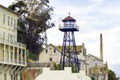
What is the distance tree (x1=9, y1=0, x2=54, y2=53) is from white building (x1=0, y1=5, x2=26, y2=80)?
45.9ft

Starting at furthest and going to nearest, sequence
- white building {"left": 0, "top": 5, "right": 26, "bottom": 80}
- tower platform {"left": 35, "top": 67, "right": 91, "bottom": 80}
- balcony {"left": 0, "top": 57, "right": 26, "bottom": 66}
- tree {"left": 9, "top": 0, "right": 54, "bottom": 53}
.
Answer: tree {"left": 9, "top": 0, "right": 54, "bottom": 53} < white building {"left": 0, "top": 5, "right": 26, "bottom": 80} < balcony {"left": 0, "top": 57, "right": 26, "bottom": 66} < tower platform {"left": 35, "top": 67, "right": 91, "bottom": 80}

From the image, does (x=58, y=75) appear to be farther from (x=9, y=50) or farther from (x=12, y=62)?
(x=9, y=50)

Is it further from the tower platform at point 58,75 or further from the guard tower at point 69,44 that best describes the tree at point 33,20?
the tower platform at point 58,75

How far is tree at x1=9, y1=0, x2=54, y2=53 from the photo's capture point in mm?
93625

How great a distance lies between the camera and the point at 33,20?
9475 cm

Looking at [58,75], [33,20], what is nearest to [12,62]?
[58,75]

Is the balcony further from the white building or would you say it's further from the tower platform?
the tower platform

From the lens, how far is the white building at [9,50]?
69.8 m

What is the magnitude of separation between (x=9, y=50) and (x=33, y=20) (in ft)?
77.7

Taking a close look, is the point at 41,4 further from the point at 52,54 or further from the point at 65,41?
the point at 52,54

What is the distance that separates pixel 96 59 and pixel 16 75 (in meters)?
64.3

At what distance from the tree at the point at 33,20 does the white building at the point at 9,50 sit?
14.0m

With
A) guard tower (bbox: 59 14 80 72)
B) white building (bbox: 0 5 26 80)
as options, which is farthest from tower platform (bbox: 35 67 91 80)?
guard tower (bbox: 59 14 80 72)

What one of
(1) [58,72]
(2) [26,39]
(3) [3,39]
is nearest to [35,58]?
(2) [26,39]
